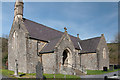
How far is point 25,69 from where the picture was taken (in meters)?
17.9

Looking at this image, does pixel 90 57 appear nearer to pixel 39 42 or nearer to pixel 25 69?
pixel 39 42

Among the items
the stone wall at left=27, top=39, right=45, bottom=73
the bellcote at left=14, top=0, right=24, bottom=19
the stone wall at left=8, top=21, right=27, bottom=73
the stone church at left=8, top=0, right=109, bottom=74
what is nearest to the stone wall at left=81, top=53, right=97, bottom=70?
the stone church at left=8, top=0, right=109, bottom=74

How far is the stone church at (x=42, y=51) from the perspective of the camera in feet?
57.5

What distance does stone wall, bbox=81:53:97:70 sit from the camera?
Answer: 2408cm

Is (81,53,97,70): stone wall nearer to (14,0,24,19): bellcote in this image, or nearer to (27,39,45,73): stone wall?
(27,39,45,73): stone wall

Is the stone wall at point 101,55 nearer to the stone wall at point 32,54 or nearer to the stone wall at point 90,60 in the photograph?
the stone wall at point 90,60

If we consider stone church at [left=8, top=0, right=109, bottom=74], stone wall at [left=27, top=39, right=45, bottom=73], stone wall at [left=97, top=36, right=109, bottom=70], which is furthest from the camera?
stone wall at [left=97, top=36, right=109, bottom=70]

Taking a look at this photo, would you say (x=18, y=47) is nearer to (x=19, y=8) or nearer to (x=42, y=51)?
(x=42, y=51)

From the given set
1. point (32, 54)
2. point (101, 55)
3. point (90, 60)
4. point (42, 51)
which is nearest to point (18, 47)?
point (32, 54)

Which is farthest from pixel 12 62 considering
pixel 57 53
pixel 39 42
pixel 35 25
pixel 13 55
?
pixel 57 53

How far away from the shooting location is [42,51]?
19625 millimetres

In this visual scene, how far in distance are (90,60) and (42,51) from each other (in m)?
11.8

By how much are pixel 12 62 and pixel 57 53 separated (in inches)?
415

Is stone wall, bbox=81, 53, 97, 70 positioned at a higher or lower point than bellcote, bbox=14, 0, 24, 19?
lower
